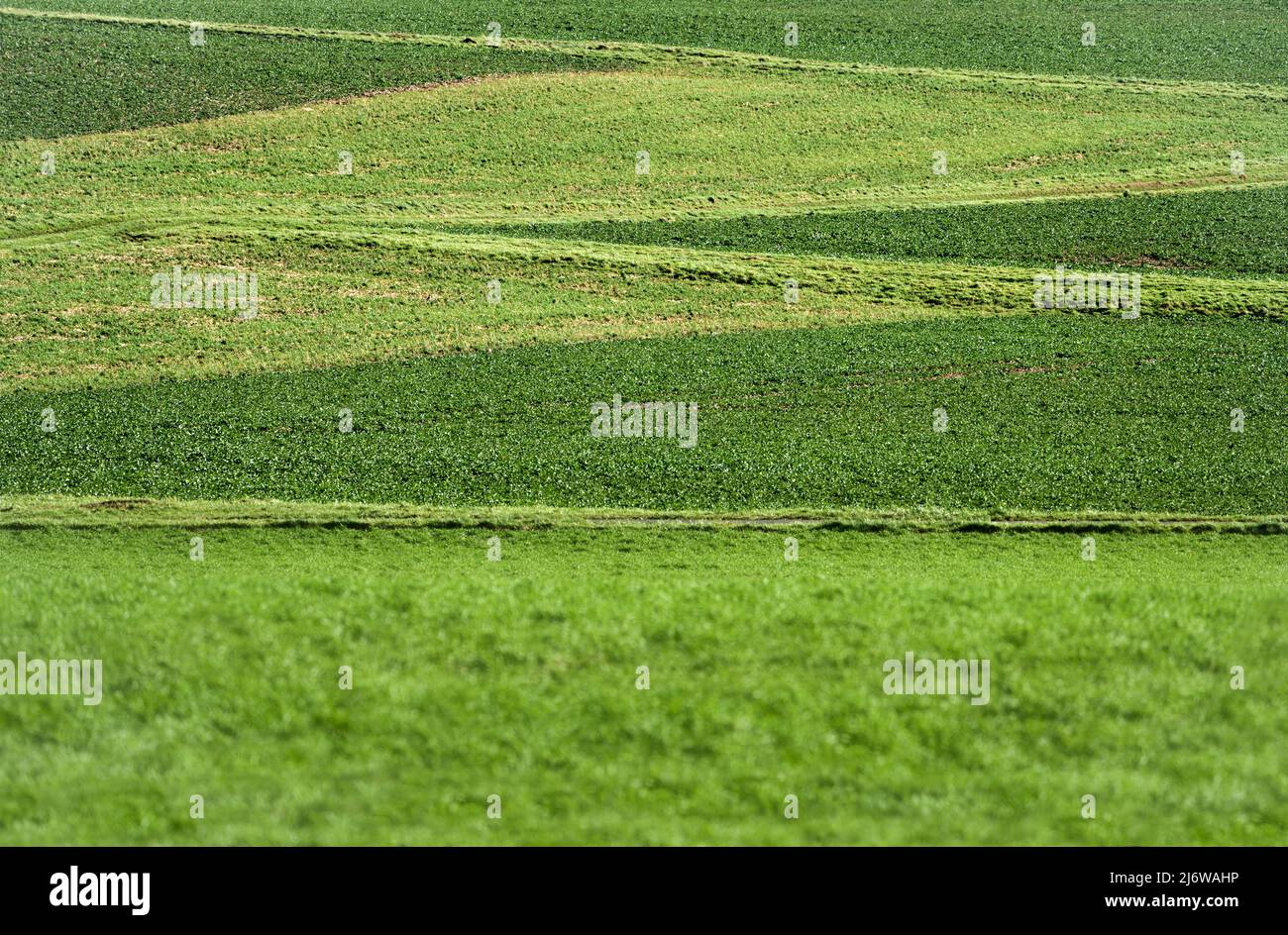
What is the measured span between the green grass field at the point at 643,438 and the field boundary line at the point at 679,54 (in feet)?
1.26

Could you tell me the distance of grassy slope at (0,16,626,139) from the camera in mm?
67438

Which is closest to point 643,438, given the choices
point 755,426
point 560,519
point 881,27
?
point 755,426

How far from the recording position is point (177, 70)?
7238 centimetres

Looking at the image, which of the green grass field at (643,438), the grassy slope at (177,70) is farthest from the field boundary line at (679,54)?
the grassy slope at (177,70)

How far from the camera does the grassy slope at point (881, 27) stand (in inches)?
3127

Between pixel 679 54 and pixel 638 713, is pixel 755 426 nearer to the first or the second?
pixel 638 713

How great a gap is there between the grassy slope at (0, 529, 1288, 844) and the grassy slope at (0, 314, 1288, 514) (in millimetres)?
7986

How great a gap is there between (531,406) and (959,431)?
12870mm

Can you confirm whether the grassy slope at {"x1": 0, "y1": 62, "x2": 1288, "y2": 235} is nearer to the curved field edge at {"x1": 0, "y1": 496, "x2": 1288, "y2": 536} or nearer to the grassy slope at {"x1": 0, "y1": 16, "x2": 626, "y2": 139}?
the grassy slope at {"x1": 0, "y1": 16, "x2": 626, "y2": 139}

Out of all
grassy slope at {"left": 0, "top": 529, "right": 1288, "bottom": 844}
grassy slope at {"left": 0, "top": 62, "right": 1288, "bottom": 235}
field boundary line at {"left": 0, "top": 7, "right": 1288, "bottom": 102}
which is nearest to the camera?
grassy slope at {"left": 0, "top": 529, "right": 1288, "bottom": 844}

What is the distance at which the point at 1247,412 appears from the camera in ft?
125

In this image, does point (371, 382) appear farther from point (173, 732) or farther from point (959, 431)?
point (173, 732)

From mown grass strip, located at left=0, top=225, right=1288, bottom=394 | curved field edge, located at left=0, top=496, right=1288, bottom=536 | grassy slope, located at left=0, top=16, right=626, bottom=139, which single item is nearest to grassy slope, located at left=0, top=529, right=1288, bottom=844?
curved field edge, located at left=0, top=496, right=1288, bottom=536
